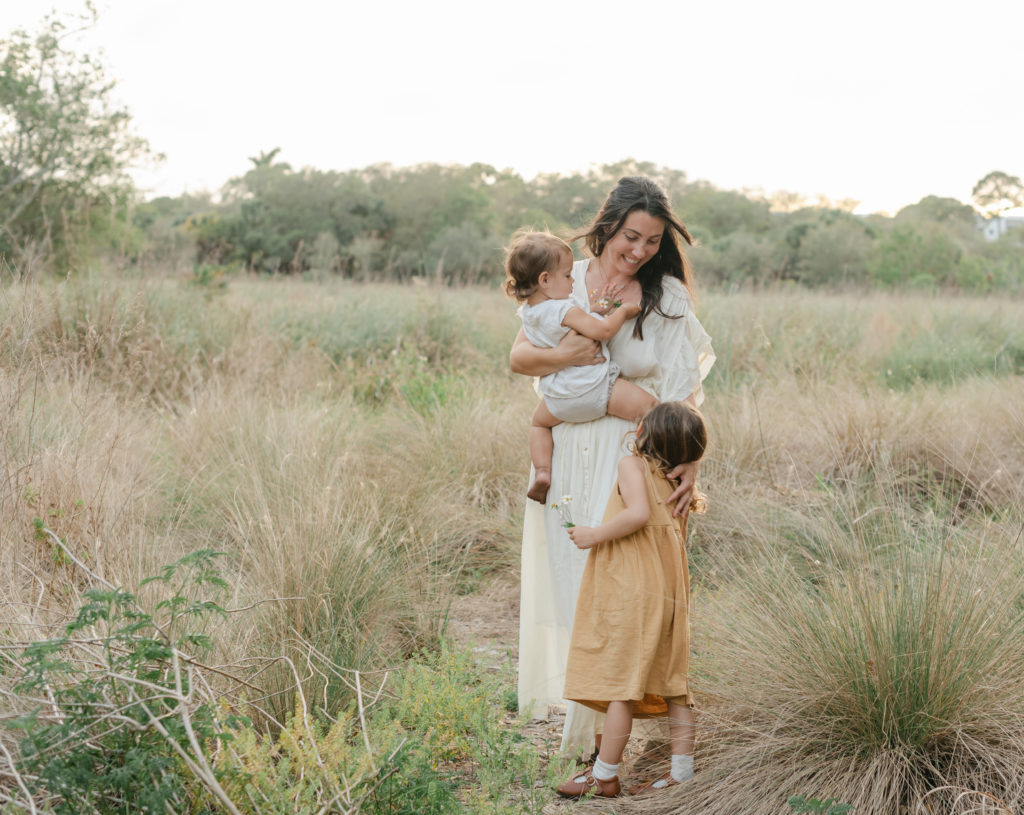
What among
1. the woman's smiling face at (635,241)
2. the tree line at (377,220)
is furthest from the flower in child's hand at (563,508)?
the tree line at (377,220)

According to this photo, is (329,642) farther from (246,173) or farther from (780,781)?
(246,173)

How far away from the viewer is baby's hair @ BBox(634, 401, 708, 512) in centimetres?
286

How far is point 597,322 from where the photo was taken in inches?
121

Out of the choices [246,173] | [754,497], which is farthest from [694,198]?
[754,497]

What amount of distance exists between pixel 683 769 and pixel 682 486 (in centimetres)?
84

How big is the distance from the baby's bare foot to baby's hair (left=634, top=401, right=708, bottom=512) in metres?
0.43

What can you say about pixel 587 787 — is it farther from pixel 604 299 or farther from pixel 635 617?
pixel 604 299

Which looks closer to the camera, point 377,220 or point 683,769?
point 683,769

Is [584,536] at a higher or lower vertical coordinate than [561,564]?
higher

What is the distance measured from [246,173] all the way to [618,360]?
42407 millimetres

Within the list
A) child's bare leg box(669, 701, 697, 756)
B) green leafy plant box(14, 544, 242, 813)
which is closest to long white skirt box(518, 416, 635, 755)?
child's bare leg box(669, 701, 697, 756)

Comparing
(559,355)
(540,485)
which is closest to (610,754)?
(540,485)

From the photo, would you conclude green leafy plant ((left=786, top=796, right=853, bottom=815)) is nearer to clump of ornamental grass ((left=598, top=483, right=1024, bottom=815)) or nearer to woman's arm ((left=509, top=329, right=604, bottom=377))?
clump of ornamental grass ((left=598, top=483, right=1024, bottom=815))

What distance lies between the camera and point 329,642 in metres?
3.42
